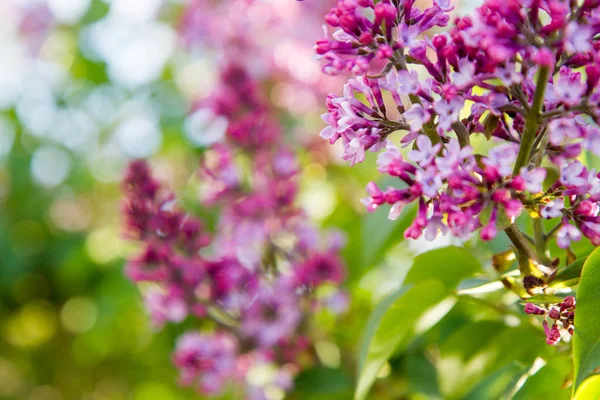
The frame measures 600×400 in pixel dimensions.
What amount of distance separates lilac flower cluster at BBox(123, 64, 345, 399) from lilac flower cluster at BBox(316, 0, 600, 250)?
0.52 meters

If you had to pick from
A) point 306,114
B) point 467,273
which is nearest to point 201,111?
point 306,114

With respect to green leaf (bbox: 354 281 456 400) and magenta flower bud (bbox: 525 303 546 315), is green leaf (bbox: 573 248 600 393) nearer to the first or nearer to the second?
magenta flower bud (bbox: 525 303 546 315)

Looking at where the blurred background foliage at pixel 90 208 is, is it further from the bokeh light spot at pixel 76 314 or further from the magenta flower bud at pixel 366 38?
the magenta flower bud at pixel 366 38

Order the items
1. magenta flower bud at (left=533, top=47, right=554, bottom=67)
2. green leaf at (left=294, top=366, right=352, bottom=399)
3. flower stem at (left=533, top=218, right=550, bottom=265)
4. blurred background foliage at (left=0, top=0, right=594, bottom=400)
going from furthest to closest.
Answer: blurred background foliage at (left=0, top=0, right=594, bottom=400), green leaf at (left=294, top=366, right=352, bottom=399), flower stem at (left=533, top=218, right=550, bottom=265), magenta flower bud at (left=533, top=47, right=554, bottom=67)

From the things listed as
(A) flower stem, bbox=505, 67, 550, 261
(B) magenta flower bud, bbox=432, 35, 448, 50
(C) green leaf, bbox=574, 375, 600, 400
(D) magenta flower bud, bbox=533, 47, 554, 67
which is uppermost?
(D) magenta flower bud, bbox=533, 47, 554, 67

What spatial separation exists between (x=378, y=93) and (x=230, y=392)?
3.59ft

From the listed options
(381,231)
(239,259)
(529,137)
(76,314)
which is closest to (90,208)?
(76,314)

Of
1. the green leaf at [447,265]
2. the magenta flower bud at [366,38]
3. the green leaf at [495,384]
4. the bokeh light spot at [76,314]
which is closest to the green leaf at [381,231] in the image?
the green leaf at [447,265]

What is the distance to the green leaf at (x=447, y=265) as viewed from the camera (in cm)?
68

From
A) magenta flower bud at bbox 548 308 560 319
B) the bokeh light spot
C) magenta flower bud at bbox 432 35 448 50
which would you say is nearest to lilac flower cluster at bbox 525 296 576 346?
magenta flower bud at bbox 548 308 560 319

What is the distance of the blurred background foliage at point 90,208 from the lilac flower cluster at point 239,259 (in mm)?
Result: 103

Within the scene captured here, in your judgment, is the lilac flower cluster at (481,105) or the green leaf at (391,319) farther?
the green leaf at (391,319)

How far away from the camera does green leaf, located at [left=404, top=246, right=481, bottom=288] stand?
684 millimetres

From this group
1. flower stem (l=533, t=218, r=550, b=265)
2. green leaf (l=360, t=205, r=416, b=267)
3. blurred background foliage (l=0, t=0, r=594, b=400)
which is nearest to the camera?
flower stem (l=533, t=218, r=550, b=265)
